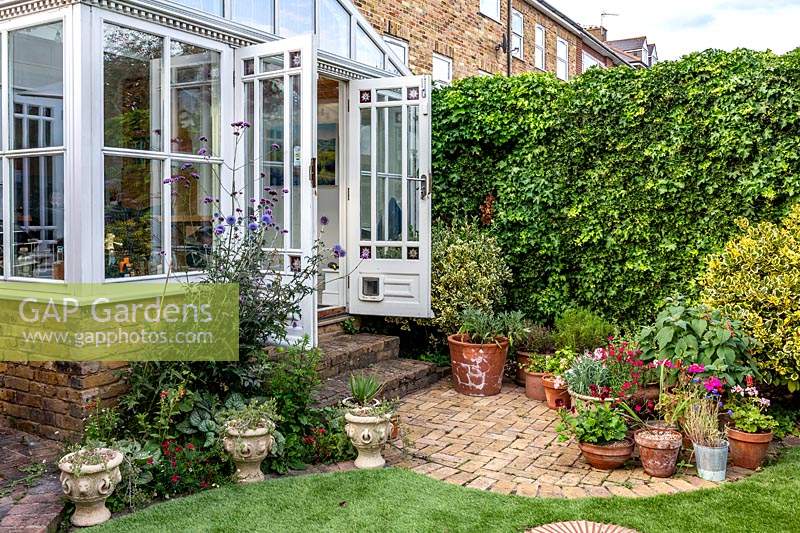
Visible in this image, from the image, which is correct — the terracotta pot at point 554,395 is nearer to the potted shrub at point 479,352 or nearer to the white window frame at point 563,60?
the potted shrub at point 479,352

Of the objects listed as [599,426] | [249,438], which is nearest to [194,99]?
[249,438]

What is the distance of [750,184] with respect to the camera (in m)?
6.55

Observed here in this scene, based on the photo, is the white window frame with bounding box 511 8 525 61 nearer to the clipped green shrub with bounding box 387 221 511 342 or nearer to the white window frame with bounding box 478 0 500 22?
the white window frame with bounding box 478 0 500 22

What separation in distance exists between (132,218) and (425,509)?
302 centimetres

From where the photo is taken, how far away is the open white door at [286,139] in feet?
19.2

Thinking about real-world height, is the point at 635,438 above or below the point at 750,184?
below

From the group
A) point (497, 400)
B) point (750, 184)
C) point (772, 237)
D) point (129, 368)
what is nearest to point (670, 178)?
point (750, 184)

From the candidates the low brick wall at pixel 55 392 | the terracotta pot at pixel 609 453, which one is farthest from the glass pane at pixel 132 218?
the terracotta pot at pixel 609 453

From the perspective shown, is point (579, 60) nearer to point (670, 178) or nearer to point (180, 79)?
point (670, 178)

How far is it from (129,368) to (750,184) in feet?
18.4

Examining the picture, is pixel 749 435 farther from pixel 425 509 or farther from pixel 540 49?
pixel 540 49

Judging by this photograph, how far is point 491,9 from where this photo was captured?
14008 millimetres

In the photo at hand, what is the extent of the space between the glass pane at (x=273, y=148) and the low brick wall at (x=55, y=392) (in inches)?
77.7

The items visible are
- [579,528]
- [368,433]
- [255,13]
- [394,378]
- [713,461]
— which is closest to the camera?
[579,528]
